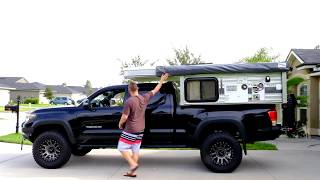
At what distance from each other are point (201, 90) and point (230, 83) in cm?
62

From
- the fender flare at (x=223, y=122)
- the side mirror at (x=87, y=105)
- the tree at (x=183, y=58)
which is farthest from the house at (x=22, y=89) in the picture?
the fender flare at (x=223, y=122)

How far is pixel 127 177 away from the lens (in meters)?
8.25

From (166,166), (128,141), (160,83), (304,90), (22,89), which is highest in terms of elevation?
(22,89)

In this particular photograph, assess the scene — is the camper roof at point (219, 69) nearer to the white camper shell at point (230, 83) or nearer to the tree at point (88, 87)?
the white camper shell at point (230, 83)

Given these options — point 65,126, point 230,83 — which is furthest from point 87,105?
point 230,83

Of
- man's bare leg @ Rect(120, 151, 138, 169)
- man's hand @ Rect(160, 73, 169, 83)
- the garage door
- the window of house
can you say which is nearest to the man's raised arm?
man's hand @ Rect(160, 73, 169, 83)

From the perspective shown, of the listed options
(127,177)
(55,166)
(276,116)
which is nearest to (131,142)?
(127,177)

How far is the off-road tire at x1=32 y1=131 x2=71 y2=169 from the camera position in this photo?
363 inches

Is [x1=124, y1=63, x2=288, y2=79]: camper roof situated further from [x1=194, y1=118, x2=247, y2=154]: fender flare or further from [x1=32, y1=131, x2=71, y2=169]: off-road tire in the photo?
[x1=32, y1=131, x2=71, y2=169]: off-road tire

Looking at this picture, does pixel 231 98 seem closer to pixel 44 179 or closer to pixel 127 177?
pixel 127 177

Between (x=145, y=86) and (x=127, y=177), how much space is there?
226 cm

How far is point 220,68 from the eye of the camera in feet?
29.5

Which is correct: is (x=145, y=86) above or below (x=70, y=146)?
above

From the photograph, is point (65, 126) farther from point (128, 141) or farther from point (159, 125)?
point (159, 125)
